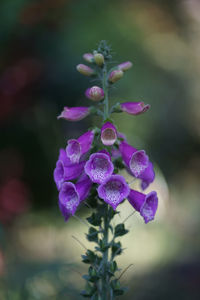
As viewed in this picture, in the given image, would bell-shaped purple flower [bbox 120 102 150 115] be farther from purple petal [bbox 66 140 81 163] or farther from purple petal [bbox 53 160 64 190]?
purple petal [bbox 53 160 64 190]

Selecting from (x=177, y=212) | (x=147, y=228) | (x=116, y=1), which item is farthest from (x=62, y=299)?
(x=116, y=1)

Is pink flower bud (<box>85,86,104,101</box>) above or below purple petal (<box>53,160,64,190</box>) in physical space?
above

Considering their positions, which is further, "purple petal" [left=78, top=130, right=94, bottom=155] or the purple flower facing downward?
"purple petal" [left=78, top=130, right=94, bottom=155]

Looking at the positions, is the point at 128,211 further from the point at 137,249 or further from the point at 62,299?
the point at 62,299

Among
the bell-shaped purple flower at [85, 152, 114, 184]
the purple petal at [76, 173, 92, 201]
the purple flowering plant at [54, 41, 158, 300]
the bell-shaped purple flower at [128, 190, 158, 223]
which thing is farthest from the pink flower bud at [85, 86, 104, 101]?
the bell-shaped purple flower at [128, 190, 158, 223]

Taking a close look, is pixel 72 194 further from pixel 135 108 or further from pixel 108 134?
pixel 135 108

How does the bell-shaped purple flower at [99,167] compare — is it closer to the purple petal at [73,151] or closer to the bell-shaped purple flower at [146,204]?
the purple petal at [73,151]

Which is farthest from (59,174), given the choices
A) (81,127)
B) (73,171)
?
(81,127)

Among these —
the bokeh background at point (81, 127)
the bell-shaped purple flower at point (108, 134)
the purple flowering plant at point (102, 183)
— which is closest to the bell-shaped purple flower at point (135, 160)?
the purple flowering plant at point (102, 183)

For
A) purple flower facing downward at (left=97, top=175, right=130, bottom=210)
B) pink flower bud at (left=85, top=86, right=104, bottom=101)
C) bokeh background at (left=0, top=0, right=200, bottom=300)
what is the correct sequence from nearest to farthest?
purple flower facing downward at (left=97, top=175, right=130, bottom=210)
pink flower bud at (left=85, top=86, right=104, bottom=101)
bokeh background at (left=0, top=0, right=200, bottom=300)
